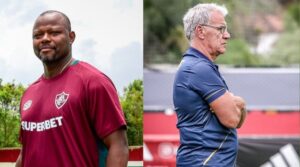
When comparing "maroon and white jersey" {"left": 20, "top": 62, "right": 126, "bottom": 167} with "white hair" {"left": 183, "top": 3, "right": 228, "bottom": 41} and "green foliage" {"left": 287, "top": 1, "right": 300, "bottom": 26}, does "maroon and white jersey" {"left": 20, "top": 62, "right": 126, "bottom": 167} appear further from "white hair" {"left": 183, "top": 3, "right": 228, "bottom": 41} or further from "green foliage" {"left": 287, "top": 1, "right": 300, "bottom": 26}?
"green foliage" {"left": 287, "top": 1, "right": 300, "bottom": 26}

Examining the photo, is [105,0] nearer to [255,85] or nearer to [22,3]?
[22,3]

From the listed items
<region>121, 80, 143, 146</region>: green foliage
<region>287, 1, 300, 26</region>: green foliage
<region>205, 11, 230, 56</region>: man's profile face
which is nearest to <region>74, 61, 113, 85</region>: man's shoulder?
<region>121, 80, 143, 146</region>: green foliage

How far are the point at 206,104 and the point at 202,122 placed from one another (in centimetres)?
9

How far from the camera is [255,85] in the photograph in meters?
9.03

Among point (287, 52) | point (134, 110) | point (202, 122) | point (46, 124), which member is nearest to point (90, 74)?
point (46, 124)

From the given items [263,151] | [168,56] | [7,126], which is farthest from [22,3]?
[168,56]

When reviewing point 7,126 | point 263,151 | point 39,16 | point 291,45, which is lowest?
Result: point 291,45

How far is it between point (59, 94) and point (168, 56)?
19381 mm

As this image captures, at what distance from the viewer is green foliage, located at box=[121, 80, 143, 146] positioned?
4754 mm

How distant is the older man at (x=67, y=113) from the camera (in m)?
4.27

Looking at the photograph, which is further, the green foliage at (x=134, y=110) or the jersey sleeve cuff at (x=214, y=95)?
the green foliage at (x=134, y=110)

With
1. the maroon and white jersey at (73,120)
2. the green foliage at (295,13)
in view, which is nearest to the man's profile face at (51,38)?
the maroon and white jersey at (73,120)

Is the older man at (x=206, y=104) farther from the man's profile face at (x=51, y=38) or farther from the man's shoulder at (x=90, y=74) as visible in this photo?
the man's profile face at (x=51, y=38)

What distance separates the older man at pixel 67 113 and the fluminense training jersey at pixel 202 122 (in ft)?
1.33
